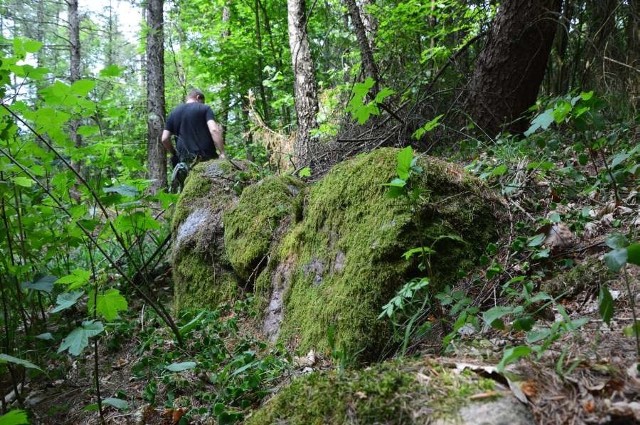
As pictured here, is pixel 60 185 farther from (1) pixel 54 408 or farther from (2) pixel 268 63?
(2) pixel 268 63

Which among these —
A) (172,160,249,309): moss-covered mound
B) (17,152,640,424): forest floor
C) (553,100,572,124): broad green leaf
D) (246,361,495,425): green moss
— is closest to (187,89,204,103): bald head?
(172,160,249,309): moss-covered mound

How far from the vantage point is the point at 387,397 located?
132 cm

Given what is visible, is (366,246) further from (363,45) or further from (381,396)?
(363,45)

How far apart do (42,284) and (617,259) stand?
10.1ft

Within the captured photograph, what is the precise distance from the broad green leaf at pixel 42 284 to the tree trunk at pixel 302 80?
4659mm

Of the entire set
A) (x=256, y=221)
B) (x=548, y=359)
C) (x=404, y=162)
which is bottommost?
(x=548, y=359)

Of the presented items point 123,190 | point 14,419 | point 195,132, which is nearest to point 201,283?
point 123,190

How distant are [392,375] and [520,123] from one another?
4224mm

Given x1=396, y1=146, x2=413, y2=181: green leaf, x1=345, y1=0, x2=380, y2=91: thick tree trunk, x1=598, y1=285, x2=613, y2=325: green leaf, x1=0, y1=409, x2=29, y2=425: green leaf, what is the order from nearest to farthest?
x1=598, y1=285, x2=613, y2=325: green leaf
x1=0, y1=409, x2=29, y2=425: green leaf
x1=396, y1=146, x2=413, y2=181: green leaf
x1=345, y1=0, x2=380, y2=91: thick tree trunk

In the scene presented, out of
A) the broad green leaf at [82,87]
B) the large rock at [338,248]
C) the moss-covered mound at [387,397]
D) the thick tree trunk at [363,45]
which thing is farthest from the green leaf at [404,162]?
the thick tree trunk at [363,45]

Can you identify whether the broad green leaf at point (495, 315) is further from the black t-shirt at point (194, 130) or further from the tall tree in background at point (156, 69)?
the tall tree in background at point (156, 69)

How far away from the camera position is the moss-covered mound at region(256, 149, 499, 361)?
2.51 m

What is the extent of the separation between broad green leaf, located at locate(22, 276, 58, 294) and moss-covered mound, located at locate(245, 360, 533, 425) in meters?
1.96

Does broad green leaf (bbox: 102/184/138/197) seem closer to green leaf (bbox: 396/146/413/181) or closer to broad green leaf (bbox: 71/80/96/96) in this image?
broad green leaf (bbox: 71/80/96/96)
